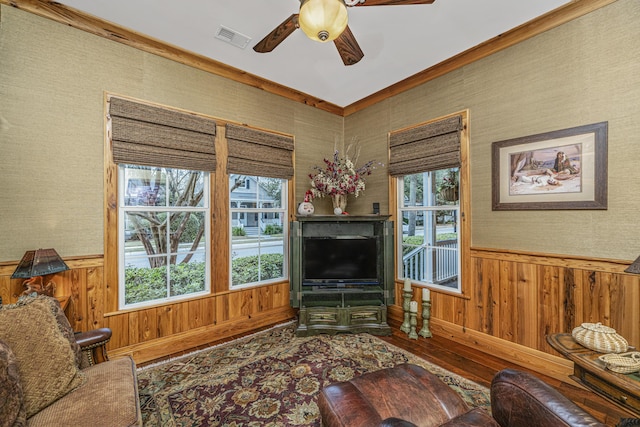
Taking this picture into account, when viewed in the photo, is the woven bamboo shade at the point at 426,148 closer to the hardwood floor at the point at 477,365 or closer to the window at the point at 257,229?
the window at the point at 257,229

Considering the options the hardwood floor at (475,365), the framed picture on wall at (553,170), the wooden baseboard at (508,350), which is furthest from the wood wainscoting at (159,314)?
the framed picture on wall at (553,170)

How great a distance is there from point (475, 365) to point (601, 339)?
51.3 inches

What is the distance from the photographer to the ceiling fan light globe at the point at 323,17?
1522 millimetres

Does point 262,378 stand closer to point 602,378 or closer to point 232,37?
point 602,378

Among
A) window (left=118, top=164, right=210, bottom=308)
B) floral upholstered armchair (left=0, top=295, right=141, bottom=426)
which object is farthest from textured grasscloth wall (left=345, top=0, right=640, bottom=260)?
floral upholstered armchair (left=0, top=295, right=141, bottom=426)

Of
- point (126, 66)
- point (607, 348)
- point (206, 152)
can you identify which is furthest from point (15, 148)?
point (607, 348)

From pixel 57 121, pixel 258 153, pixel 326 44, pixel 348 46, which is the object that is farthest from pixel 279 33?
pixel 57 121

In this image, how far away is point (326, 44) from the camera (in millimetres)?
2645

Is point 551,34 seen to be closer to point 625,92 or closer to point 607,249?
point 625,92

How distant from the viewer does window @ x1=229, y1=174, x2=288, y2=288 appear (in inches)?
130

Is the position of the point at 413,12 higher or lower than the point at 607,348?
higher

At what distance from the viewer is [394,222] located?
3594mm

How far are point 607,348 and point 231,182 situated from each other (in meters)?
3.35

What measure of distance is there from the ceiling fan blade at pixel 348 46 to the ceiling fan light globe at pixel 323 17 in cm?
40
